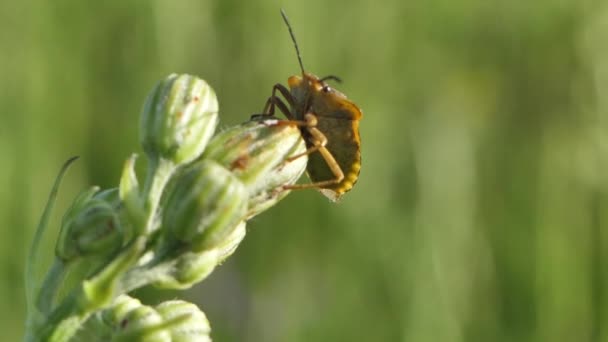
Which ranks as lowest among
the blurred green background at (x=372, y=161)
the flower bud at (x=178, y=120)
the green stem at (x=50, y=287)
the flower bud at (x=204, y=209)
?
the blurred green background at (x=372, y=161)

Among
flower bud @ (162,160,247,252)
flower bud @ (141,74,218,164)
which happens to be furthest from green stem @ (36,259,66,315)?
flower bud @ (141,74,218,164)

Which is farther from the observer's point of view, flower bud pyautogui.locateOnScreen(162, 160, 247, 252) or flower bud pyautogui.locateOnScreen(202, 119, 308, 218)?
flower bud pyautogui.locateOnScreen(202, 119, 308, 218)

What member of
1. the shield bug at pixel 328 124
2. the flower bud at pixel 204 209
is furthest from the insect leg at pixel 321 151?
the flower bud at pixel 204 209

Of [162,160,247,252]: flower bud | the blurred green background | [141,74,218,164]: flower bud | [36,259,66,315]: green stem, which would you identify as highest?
[141,74,218,164]: flower bud

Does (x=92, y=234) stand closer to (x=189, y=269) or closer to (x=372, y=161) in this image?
(x=189, y=269)

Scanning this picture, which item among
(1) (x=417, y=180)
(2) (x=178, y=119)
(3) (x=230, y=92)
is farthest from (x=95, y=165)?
(2) (x=178, y=119)

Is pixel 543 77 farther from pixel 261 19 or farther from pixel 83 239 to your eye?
pixel 83 239

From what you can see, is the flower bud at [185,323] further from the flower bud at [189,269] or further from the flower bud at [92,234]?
the flower bud at [92,234]

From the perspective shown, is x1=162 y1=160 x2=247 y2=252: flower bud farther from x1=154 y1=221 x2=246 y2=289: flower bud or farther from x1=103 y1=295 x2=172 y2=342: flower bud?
x1=103 y1=295 x2=172 y2=342: flower bud
